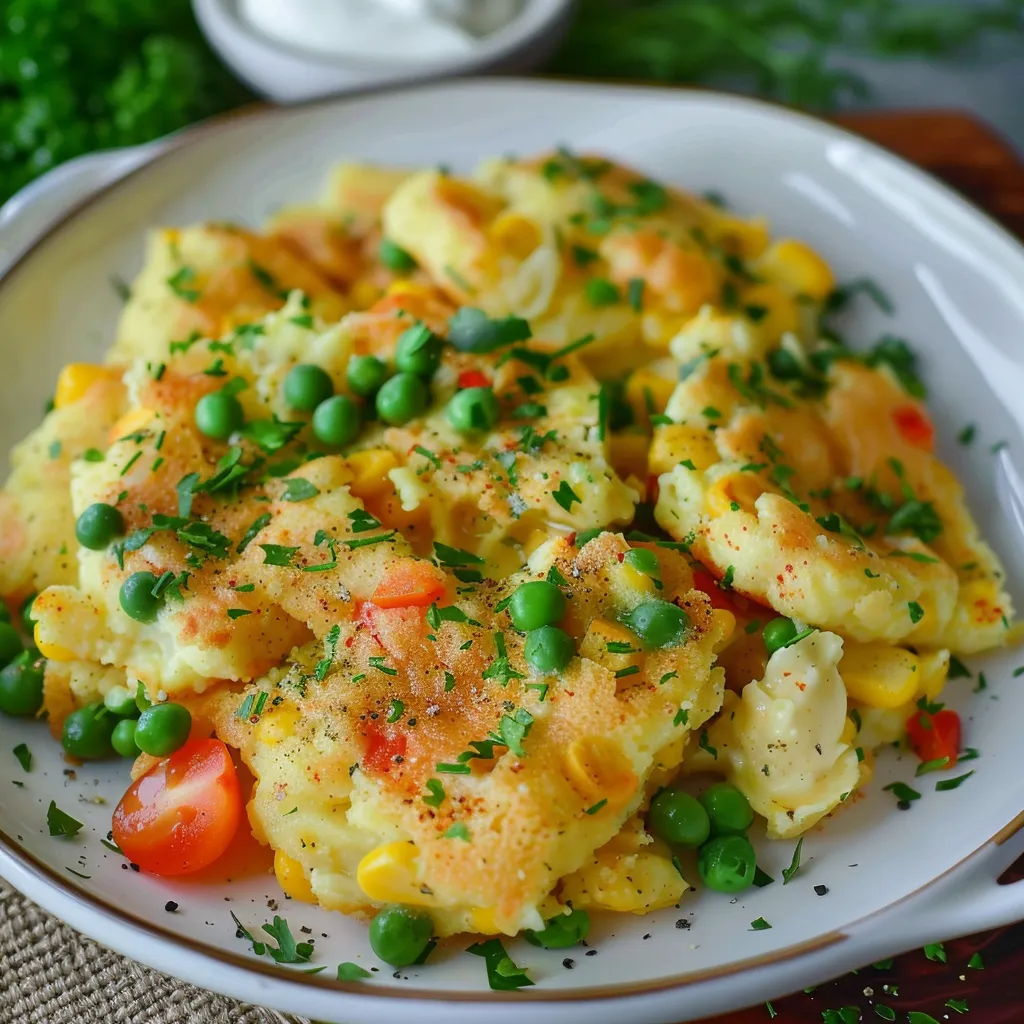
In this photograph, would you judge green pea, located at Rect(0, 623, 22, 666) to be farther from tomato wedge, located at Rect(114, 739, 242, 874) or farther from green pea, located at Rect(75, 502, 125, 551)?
tomato wedge, located at Rect(114, 739, 242, 874)

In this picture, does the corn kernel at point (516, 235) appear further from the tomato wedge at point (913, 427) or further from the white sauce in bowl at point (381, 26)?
the white sauce in bowl at point (381, 26)

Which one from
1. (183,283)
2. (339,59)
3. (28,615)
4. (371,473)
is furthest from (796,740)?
(339,59)

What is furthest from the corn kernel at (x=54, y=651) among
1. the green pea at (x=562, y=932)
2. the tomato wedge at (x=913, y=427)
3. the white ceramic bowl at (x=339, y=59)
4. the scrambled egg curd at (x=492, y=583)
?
the white ceramic bowl at (x=339, y=59)

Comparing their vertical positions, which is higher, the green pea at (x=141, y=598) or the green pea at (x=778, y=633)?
the green pea at (x=778, y=633)

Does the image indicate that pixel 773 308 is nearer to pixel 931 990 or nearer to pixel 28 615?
pixel 931 990

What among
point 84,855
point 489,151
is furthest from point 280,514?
point 489,151

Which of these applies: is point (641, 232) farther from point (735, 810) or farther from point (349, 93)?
point (735, 810)
